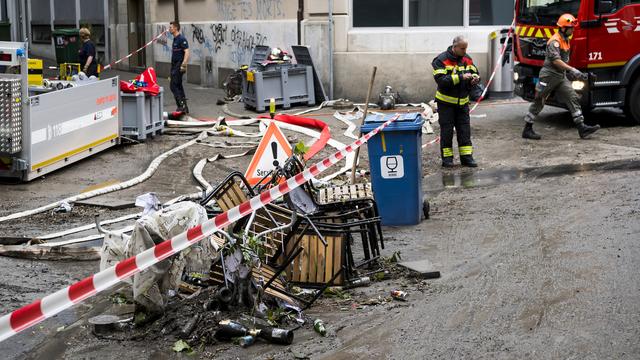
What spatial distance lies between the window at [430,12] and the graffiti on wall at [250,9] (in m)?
2.08

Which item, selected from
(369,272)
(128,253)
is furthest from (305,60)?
(128,253)

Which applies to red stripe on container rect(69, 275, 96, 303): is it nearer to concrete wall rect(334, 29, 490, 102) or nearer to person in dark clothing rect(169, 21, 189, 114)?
person in dark clothing rect(169, 21, 189, 114)

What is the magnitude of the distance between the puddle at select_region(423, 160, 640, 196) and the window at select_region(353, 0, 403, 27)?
7645mm

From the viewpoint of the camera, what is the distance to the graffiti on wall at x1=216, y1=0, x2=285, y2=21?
2123 cm

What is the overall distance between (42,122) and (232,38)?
10.9 metres

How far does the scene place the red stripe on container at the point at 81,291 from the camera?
16.0ft

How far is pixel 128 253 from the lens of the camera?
6.36 m

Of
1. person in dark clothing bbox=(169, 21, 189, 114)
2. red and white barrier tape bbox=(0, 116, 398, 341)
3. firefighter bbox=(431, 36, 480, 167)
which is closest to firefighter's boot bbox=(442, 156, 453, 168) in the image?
firefighter bbox=(431, 36, 480, 167)

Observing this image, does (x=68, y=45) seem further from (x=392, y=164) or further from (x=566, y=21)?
(x=392, y=164)

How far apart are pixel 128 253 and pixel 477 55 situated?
1404cm

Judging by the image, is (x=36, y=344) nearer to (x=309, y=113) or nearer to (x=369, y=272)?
(x=369, y=272)

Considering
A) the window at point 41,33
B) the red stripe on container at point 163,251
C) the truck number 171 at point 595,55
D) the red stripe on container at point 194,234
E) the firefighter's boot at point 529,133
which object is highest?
the window at point 41,33

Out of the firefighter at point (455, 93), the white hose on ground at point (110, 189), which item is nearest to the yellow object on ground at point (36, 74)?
the white hose on ground at point (110, 189)

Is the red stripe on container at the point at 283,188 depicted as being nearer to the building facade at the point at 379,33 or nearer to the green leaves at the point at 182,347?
the green leaves at the point at 182,347
